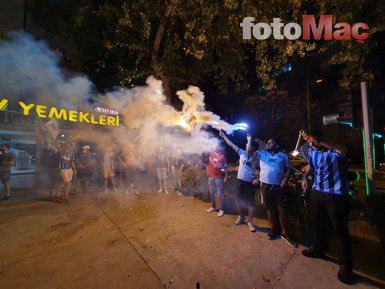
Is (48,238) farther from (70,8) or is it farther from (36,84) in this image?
(70,8)

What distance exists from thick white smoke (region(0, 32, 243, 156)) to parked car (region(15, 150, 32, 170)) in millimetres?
1947

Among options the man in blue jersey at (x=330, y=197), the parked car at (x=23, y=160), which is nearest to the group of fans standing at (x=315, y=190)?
the man in blue jersey at (x=330, y=197)

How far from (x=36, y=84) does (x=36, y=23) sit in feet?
9.32

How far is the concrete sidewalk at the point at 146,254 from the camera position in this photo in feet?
11.3

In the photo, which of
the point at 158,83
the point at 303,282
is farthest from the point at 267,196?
the point at 158,83

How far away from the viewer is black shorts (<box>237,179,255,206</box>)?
5492 millimetres

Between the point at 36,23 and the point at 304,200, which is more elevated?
the point at 36,23

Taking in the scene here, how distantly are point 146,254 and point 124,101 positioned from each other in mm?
9835

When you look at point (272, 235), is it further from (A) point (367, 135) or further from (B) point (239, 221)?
(A) point (367, 135)

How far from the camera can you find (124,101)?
42.1ft

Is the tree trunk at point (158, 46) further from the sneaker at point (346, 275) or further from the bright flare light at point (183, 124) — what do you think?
the sneaker at point (346, 275)

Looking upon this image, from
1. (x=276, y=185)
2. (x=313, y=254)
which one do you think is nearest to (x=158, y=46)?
(x=276, y=185)

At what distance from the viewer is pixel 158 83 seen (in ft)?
31.2

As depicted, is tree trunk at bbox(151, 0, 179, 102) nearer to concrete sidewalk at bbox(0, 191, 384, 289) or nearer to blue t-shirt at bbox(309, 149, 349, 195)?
concrete sidewalk at bbox(0, 191, 384, 289)
